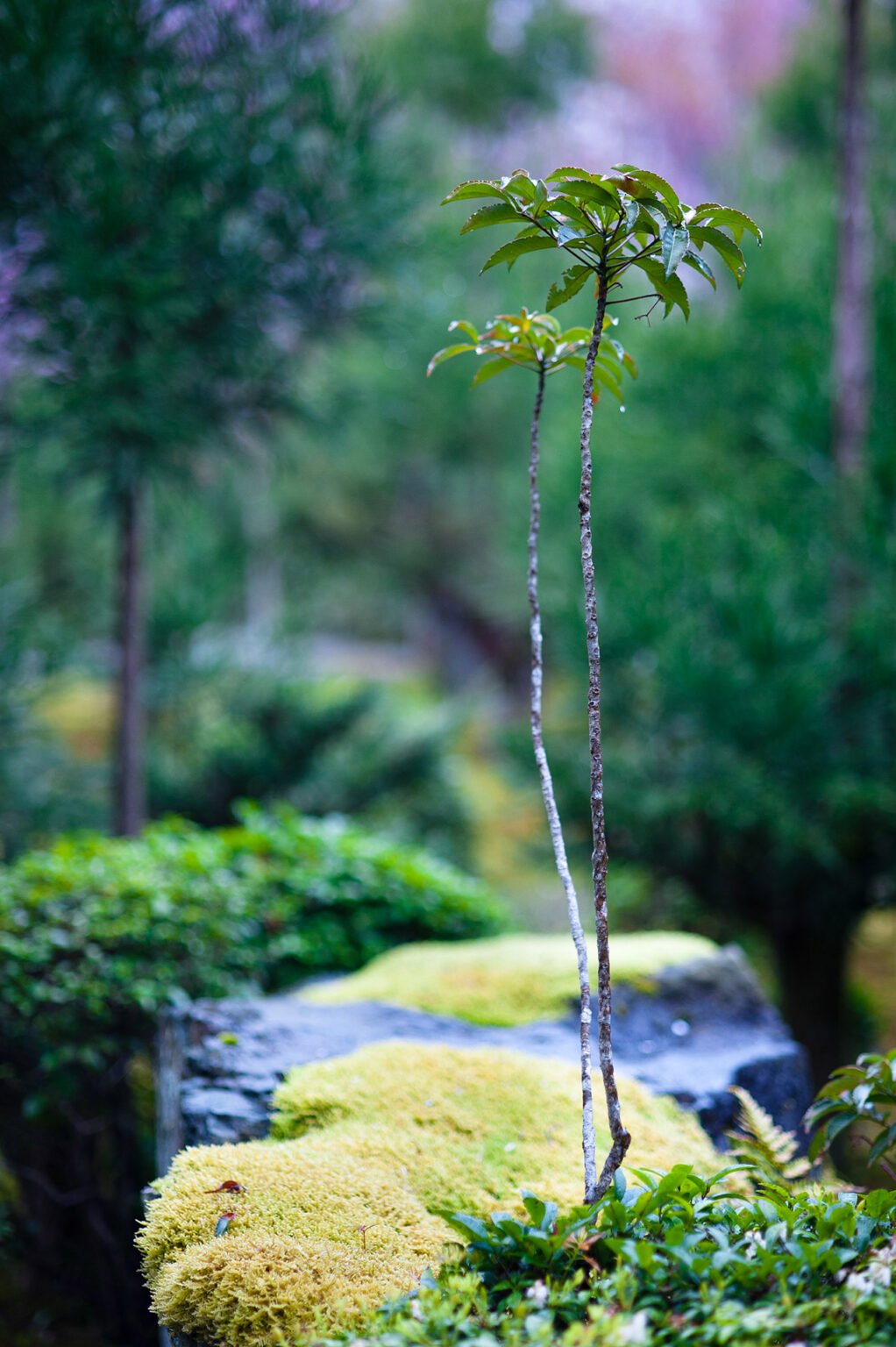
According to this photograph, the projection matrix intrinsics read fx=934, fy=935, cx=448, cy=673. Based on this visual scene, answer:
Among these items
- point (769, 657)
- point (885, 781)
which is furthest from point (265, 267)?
point (885, 781)

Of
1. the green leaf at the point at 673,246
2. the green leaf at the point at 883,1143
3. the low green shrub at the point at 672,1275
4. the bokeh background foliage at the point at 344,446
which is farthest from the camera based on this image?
the bokeh background foliage at the point at 344,446

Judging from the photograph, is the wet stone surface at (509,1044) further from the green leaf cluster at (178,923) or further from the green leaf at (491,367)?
the green leaf at (491,367)

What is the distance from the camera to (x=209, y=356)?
5.10m

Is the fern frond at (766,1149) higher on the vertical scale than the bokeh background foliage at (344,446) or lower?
lower

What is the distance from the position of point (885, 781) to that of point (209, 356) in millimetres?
4363

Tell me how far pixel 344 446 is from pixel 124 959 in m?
4.69

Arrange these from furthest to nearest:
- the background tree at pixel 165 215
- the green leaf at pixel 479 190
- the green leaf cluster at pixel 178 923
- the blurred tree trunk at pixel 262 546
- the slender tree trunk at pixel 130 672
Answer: the blurred tree trunk at pixel 262 546 < the slender tree trunk at pixel 130 672 < the background tree at pixel 165 215 < the green leaf cluster at pixel 178 923 < the green leaf at pixel 479 190

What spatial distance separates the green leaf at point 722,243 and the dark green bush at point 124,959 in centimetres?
253

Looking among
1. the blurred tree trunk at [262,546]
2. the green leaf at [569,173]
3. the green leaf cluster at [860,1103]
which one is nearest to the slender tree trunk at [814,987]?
the green leaf cluster at [860,1103]

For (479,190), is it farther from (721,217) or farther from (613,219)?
(721,217)

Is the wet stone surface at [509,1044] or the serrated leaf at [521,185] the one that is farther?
the wet stone surface at [509,1044]

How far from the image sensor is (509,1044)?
279 cm

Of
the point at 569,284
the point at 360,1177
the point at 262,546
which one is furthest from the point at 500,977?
the point at 262,546

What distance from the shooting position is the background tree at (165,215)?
4.45 meters
